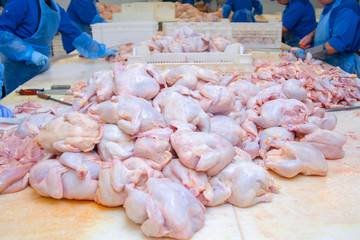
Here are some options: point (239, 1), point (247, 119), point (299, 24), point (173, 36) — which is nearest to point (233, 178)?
point (247, 119)

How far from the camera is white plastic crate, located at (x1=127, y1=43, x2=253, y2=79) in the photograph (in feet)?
9.39

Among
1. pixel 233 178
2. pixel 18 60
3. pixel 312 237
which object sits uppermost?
pixel 18 60

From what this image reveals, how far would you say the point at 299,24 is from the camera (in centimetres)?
616

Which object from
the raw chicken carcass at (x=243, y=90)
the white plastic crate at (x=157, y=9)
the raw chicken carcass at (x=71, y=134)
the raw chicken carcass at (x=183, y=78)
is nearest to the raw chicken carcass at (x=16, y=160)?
the raw chicken carcass at (x=71, y=134)

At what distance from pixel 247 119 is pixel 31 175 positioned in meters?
1.32

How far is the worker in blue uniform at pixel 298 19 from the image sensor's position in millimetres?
5938

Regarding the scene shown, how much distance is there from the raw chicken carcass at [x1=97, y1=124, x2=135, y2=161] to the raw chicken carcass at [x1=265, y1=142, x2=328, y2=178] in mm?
784

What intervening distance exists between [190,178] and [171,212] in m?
0.25

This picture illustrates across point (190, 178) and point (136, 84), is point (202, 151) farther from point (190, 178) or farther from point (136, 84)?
point (136, 84)

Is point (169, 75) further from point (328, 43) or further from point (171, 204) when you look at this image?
point (328, 43)

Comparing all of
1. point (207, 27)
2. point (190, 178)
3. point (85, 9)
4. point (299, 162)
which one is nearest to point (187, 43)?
point (207, 27)

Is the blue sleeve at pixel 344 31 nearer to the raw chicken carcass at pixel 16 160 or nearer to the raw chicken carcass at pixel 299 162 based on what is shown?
the raw chicken carcass at pixel 299 162

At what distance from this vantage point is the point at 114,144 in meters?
1.59

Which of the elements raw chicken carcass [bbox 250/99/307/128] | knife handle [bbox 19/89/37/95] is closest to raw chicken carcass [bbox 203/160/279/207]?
raw chicken carcass [bbox 250/99/307/128]
